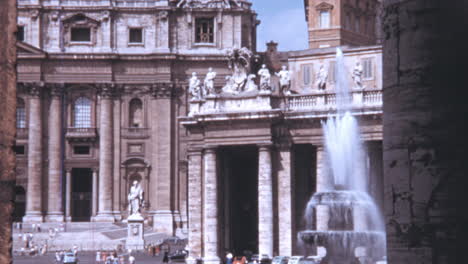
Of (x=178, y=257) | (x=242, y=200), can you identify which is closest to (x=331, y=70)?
(x=178, y=257)

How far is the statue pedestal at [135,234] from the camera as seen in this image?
228 ft

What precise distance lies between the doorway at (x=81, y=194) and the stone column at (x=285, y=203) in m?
43.7

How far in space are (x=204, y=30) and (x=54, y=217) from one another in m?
22.0

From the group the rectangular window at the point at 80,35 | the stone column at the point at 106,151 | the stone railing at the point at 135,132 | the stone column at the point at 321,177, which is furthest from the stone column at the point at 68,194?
the stone column at the point at 321,177

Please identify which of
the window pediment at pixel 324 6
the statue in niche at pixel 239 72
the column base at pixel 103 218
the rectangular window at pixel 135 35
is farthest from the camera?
the window pediment at pixel 324 6

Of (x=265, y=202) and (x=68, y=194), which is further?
(x=68, y=194)

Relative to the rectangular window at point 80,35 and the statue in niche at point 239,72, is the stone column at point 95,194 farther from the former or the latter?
the statue in niche at point 239,72

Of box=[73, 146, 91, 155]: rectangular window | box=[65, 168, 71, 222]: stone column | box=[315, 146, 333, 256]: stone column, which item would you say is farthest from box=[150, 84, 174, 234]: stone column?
box=[315, 146, 333, 256]: stone column

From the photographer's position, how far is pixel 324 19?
87938mm

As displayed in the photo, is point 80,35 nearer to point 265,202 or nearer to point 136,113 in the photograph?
point 136,113

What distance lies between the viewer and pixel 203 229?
152ft

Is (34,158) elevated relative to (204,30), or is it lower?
lower

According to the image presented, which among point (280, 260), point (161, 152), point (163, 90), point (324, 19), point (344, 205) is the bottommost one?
point (280, 260)

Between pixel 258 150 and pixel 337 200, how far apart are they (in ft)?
36.6
